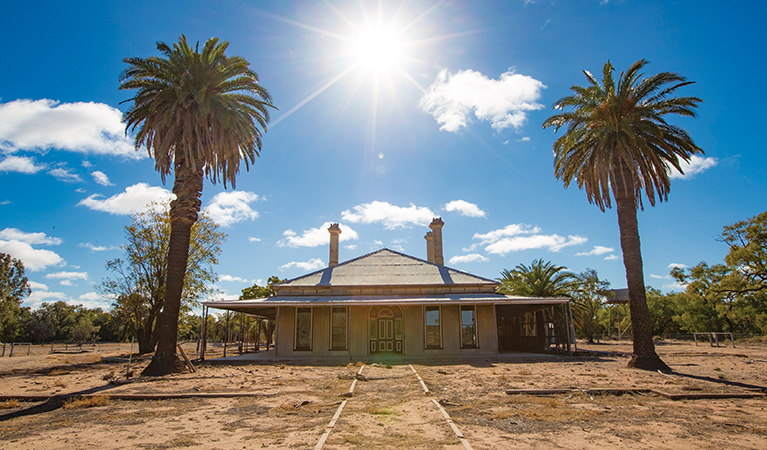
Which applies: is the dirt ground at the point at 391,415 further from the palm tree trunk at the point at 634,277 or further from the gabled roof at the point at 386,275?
the gabled roof at the point at 386,275

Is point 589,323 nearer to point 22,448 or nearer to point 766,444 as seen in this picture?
point 766,444

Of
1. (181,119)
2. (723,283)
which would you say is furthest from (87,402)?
(723,283)

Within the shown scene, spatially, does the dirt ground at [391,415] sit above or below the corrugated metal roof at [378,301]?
below

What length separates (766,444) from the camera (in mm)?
5184

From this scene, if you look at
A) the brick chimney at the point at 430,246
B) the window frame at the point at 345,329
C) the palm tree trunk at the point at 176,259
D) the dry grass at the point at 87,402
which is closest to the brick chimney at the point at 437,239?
the brick chimney at the point at 430,246

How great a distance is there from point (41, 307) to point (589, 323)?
7979 cm

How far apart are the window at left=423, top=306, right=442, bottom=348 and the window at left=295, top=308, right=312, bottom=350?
215 inches

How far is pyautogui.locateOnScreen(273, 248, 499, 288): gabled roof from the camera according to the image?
20.9 meters

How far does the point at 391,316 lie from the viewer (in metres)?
20.0

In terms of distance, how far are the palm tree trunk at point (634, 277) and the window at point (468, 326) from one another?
6736 mm

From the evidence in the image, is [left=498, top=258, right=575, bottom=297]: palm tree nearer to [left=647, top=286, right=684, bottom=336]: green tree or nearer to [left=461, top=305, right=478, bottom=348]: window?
[left=461, top=305, right=478, bottom=348]: window

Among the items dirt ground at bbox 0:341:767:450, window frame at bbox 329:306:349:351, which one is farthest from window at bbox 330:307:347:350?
dirt ground at bbox 0:341:767:450

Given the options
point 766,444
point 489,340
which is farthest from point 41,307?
point 766,444

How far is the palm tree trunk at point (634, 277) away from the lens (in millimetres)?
13898
